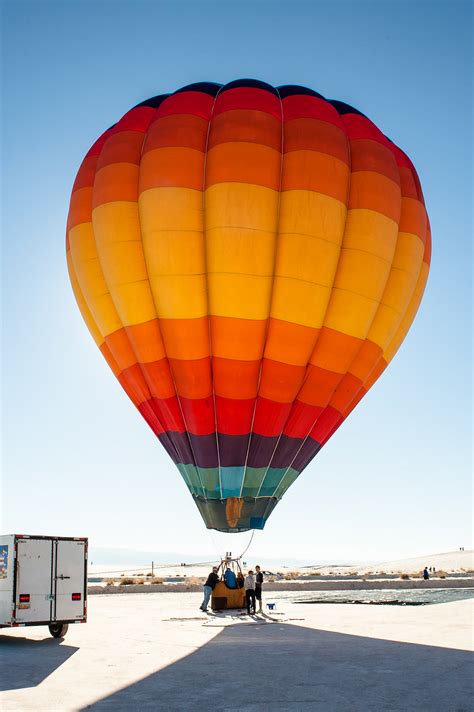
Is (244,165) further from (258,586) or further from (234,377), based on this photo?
(258,586)

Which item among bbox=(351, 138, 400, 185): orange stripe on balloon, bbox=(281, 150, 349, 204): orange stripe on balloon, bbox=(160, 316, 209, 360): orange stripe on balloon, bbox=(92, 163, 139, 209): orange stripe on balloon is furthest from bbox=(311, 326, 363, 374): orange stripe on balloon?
bbox=(92, 163, 139, 209): orange stripe on balloon

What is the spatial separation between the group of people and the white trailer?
556 centimetres

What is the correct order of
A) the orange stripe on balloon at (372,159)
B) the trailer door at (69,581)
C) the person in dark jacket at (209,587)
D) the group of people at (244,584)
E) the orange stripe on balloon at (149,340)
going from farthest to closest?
the person in dark jacket at (209,587), the group of people at (244,584), the orange stripe on balloon at (372,159), the orange stripe on balloon at (149,340), the trailer door at (69,581)

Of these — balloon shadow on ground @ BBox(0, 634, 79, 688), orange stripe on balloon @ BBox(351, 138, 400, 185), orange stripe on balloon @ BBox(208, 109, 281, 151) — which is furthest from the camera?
orange stripe on balloon @ BBox(351, 138, 400, 185)

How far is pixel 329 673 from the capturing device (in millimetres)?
10703

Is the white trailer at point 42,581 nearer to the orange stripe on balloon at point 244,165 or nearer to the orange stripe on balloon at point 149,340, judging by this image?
A: the orange stripe on balloon at point 149,340

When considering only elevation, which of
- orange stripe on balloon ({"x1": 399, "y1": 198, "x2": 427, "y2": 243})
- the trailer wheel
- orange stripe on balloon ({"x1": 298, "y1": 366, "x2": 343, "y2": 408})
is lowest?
the trailer wheel

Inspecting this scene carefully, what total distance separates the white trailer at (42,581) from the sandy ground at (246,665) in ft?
1.76

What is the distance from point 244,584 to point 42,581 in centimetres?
715

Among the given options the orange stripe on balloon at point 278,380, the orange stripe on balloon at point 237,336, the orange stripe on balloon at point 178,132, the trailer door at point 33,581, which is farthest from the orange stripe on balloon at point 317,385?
the trailer door at point 33,581

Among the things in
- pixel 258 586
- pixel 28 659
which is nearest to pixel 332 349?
pixel 258 586

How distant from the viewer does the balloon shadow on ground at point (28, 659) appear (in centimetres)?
1041

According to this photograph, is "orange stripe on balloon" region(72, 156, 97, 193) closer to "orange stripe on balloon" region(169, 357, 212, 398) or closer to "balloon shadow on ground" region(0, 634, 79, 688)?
"orange stripe on balloon" region(169, 357, 212, 398)

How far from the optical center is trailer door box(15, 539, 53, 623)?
15.4 meters
